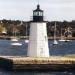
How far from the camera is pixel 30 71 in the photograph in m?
58.6

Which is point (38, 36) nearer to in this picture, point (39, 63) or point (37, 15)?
point (37, 15)

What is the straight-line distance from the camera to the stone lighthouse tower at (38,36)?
6000 cm

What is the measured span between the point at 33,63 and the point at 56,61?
97.6 inches

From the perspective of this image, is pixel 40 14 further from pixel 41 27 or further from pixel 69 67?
pixel 69 67

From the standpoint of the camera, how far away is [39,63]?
58406 millimetres

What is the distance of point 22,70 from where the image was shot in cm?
5853

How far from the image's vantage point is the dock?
58.0 meters

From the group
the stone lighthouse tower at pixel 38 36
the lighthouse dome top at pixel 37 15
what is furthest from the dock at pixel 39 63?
the lighthouse dome top at pixel 37 15

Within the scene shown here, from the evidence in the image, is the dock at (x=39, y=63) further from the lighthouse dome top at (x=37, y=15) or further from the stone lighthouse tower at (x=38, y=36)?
the lighthouse dome top at (x=37, y=15)

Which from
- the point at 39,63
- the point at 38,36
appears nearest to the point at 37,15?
the point at 38,36

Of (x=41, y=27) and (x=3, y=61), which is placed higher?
(x=41, y=27)

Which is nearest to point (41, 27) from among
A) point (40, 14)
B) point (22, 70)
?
point (40, 14)

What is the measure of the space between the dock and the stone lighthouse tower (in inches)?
59.9

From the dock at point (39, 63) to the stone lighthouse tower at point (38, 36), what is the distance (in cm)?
152
